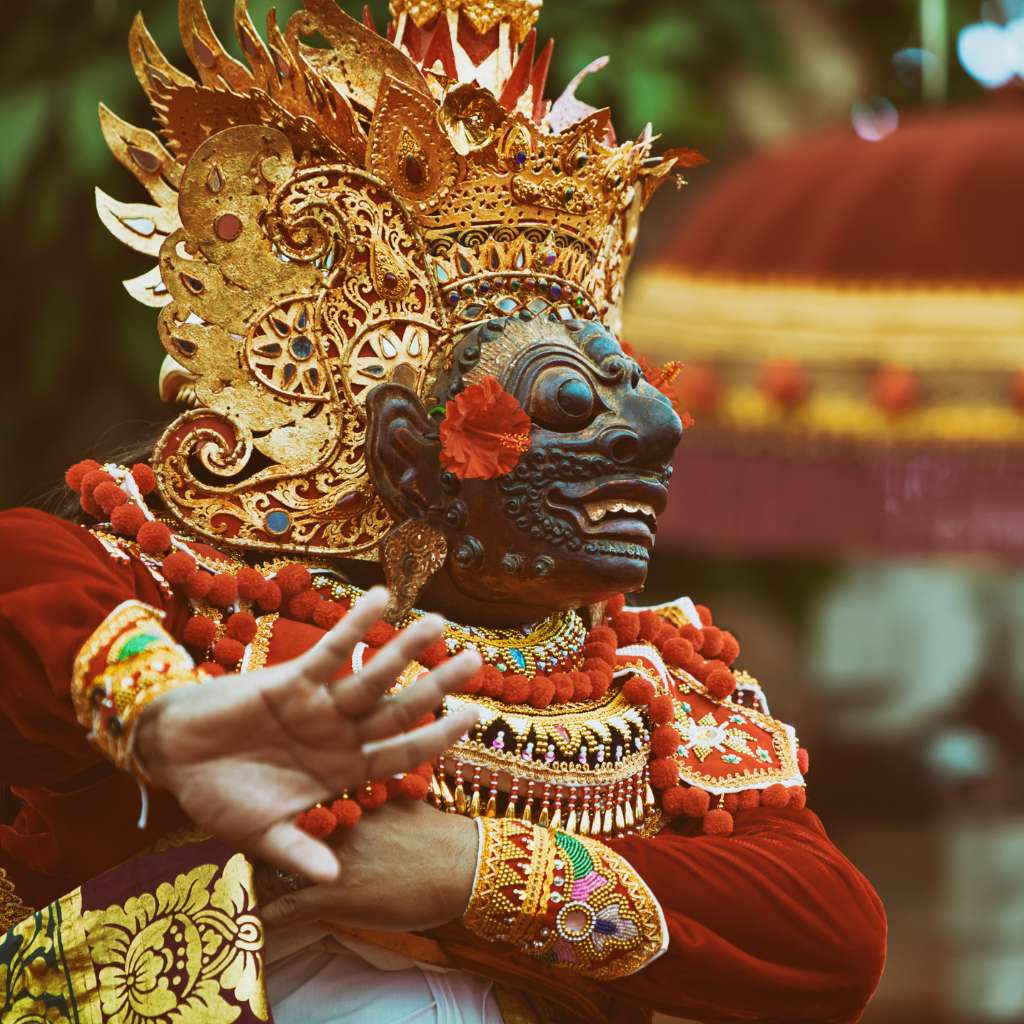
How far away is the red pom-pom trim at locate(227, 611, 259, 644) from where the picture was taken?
2.67 meters

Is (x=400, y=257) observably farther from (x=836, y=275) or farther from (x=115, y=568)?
(x=836, y=275)

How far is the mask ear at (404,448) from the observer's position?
2.78 m

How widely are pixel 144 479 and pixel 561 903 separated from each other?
2.57ft

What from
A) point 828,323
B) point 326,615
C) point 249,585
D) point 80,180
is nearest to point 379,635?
point 326,615

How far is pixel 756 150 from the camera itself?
8.29 meters

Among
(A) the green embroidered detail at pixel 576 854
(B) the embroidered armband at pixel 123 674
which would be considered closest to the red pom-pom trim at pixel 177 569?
(B) the embroidered armband at pixel 123 674

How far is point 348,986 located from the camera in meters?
2.70

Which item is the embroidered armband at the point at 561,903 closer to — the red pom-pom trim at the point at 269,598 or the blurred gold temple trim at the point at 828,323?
the red pom-pom trim at the point at 269,598

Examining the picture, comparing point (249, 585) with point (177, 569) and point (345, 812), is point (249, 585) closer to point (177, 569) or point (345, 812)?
point (177, 569)

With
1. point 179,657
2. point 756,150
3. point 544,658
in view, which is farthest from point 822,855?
point 756,150

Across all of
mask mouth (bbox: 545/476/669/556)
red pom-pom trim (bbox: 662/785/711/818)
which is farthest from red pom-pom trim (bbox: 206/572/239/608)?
red pom-pom trim (bbox: 662/785/711/818)

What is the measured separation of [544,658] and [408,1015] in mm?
524

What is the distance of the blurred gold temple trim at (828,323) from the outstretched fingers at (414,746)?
491cm

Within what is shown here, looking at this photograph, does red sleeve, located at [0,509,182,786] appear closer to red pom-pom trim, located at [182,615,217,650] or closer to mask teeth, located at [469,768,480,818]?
red pom-pom trim, located at [182,615,217,650]
